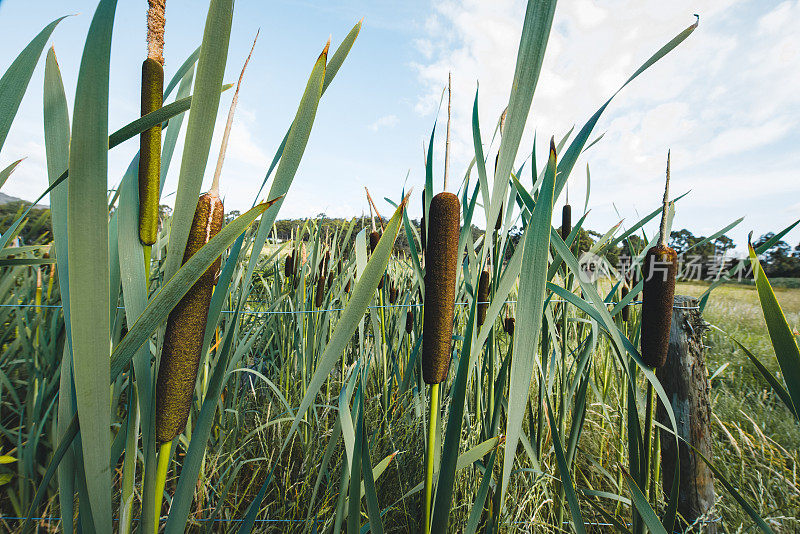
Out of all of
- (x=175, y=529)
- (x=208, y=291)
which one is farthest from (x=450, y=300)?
(x=175, y=529)

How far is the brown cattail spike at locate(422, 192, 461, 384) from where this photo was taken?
20.4 inches

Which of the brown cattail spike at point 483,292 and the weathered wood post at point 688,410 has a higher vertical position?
the brown cattail spike at point 483,292

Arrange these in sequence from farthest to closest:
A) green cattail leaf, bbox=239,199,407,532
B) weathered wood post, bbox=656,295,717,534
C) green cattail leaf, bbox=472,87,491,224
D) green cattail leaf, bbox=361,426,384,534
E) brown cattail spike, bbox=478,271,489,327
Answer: weathered wood post, bbox=656,295,717,534 < brown cattail spike, bbox=478,271,489,327 < green cattail leaf, bbox=472,87,491,224 < green cattail leaf, bbox=361,426,384,534 < green cattail leaf, bbox=239,199,407,532

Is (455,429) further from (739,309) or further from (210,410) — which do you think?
(739,309)

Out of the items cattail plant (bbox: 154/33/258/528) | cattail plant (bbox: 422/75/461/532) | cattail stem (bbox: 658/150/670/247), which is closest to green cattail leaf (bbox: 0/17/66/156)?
cattail plant (bbox: 154/33/258/528)

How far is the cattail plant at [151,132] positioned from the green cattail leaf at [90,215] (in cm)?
11

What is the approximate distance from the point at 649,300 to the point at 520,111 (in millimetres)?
448

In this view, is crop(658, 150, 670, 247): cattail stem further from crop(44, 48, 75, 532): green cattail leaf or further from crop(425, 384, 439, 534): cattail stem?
crop(44, 48, 75, 532): green cattail leaf

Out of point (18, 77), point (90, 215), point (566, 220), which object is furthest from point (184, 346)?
point (566, 220)

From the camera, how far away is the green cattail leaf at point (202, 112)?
336 mm

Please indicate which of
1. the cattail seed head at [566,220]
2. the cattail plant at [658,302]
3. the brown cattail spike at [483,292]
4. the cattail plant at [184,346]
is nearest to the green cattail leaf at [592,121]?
the cattail plant at [658,302]

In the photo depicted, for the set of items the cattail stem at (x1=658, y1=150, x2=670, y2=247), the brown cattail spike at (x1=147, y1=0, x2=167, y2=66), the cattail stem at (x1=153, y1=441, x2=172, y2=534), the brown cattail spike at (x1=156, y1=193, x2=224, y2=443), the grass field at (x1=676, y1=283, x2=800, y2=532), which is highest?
the brown cattail spike at (x1=147, y1=0, x2=167, y2=66)

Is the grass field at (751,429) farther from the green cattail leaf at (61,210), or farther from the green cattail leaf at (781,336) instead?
the green cattail leaf at (61,210)

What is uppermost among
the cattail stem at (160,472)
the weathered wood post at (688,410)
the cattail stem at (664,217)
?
the cattail stem at (664,217)
